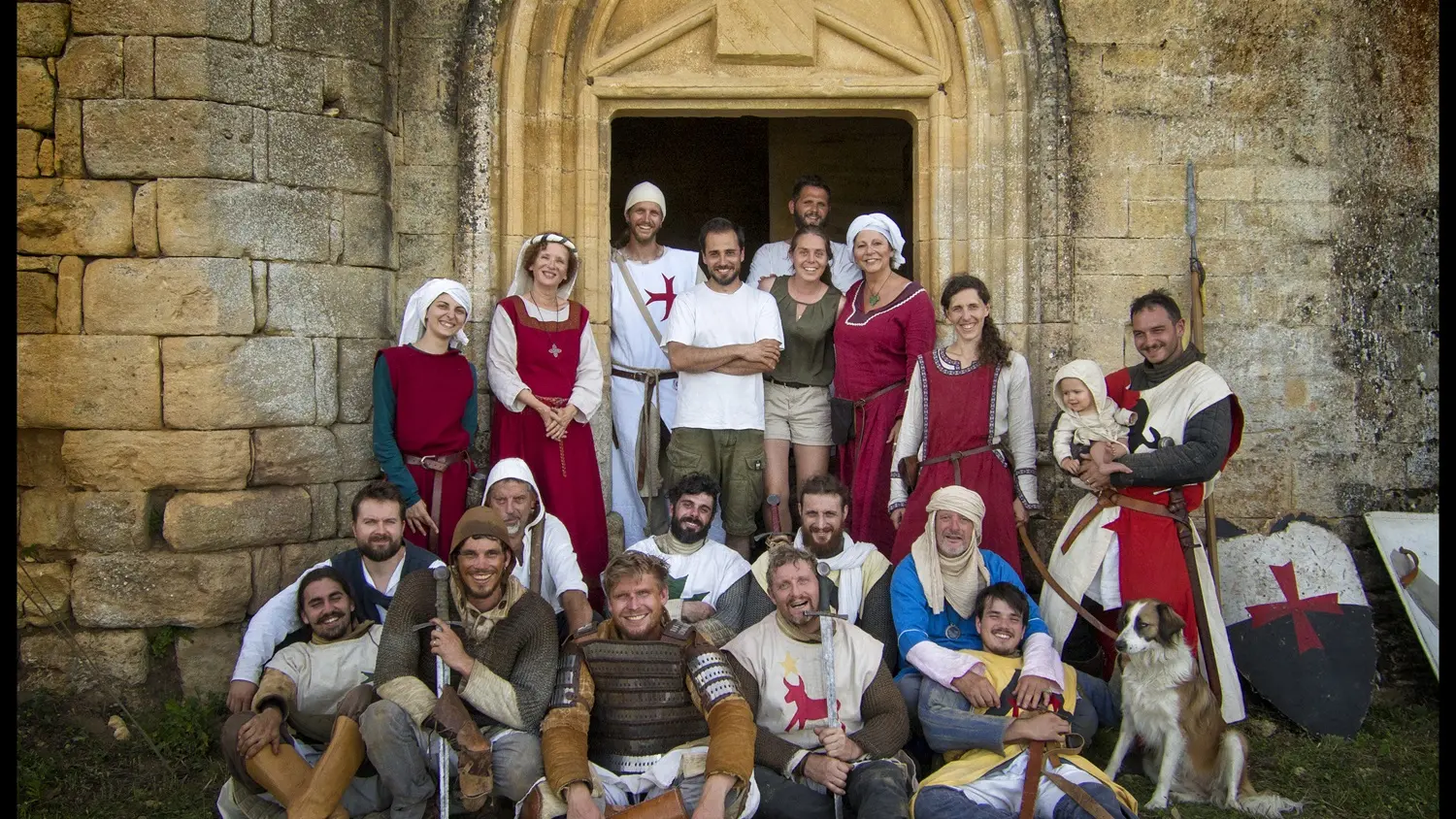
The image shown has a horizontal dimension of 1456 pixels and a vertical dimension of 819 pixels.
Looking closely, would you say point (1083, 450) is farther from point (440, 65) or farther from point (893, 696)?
point (440, 65)

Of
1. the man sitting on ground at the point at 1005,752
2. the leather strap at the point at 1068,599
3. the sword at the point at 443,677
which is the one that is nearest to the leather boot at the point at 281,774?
the sword at the point at 443,677

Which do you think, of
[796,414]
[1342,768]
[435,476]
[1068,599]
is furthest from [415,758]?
[1342,768]

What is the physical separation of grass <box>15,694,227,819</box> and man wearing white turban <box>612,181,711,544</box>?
189cm

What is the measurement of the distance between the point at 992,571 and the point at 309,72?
126 inches

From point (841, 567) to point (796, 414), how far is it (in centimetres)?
99

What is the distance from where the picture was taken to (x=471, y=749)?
158 inches

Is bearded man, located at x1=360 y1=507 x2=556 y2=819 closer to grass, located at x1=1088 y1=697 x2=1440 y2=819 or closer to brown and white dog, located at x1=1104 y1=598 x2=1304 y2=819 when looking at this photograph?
brown and white dog, located at x1=1104 y1=598 x2=1304 y2=819

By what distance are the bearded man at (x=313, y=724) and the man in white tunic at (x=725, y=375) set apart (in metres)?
1.54

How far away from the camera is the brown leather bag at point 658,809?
3842 millimetres

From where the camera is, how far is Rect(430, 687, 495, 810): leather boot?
402cm

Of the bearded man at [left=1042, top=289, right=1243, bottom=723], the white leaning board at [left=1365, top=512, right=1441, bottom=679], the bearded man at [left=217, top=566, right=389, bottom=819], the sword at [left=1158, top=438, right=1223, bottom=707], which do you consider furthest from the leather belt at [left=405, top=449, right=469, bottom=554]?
the white leaning board at [left=1365, top=512, right=1441, bottom=679]

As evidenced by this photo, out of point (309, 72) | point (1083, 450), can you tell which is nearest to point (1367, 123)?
point (1083, 450)

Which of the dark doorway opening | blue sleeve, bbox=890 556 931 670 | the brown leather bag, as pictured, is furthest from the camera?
the dark doorway opening

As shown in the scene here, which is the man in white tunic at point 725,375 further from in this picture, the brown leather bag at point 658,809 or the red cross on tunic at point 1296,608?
the red cross on tunic at point 1296,608
